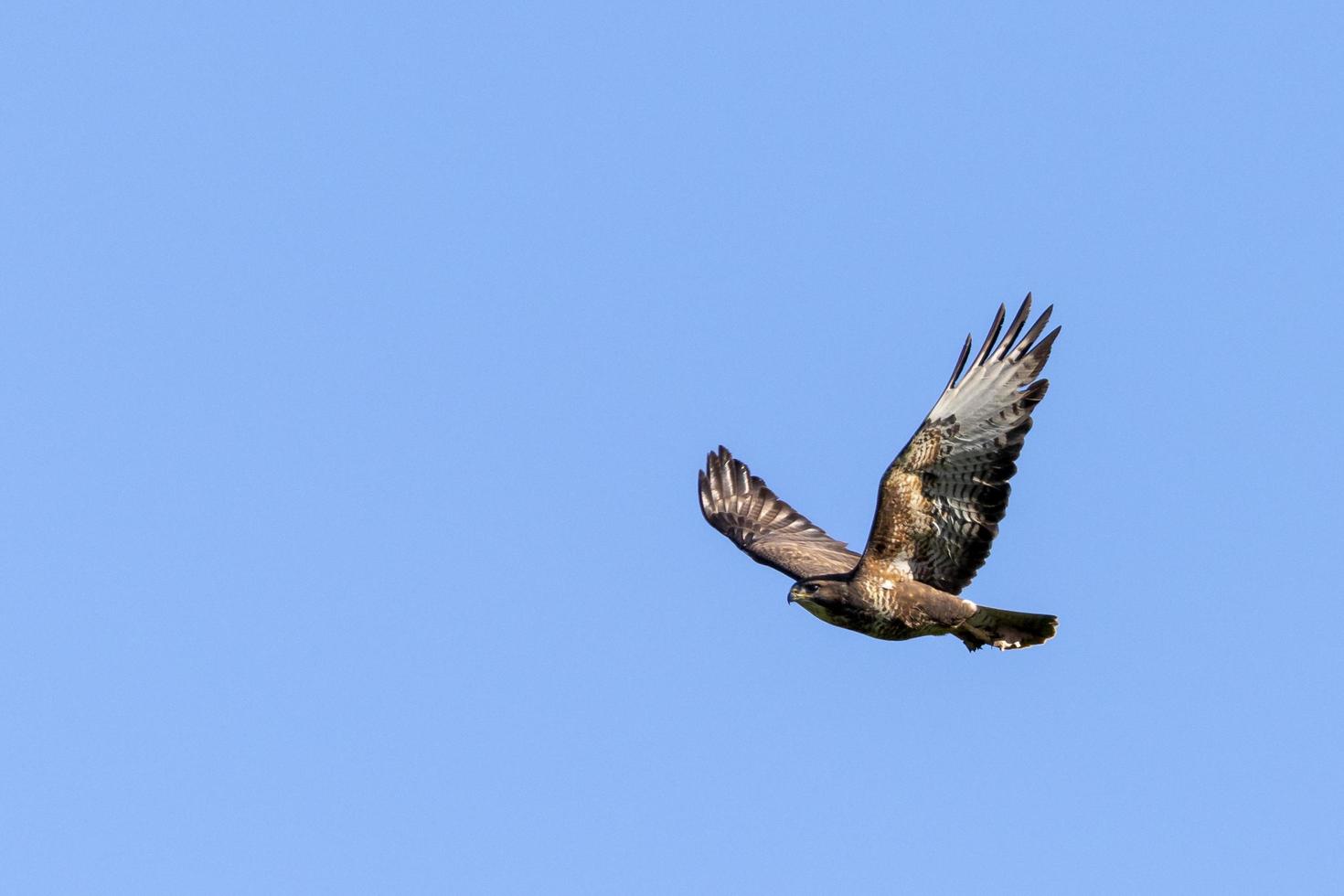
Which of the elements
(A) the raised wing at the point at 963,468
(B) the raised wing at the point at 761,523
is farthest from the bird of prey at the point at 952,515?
(B) the raised wing at the point at 761,523

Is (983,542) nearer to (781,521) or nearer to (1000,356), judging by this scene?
(1000,356)

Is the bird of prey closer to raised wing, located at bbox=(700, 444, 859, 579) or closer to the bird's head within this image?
the bird's head

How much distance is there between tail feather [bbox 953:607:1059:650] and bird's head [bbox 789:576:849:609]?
95 centimetres

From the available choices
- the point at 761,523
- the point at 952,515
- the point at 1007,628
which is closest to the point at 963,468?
the point at 952,515

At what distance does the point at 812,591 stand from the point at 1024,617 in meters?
1.58

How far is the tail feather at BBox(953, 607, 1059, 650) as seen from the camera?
15.9 meters

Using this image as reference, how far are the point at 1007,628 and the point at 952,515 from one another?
3.19 feet

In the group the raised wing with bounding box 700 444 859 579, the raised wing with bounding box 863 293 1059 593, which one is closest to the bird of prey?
the raised wing with bounding box 863 293 1059 593

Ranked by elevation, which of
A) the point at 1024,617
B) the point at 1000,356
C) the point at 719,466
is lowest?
the point at 1024,617

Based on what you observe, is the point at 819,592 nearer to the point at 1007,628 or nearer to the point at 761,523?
the point at 1007,628

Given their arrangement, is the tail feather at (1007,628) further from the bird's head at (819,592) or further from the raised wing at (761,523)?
the raised wing at (761,523)

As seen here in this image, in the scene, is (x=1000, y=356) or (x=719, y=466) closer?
(x=1000, y=356)

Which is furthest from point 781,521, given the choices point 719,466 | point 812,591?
point 812,591

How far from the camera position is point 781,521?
20.1 m
